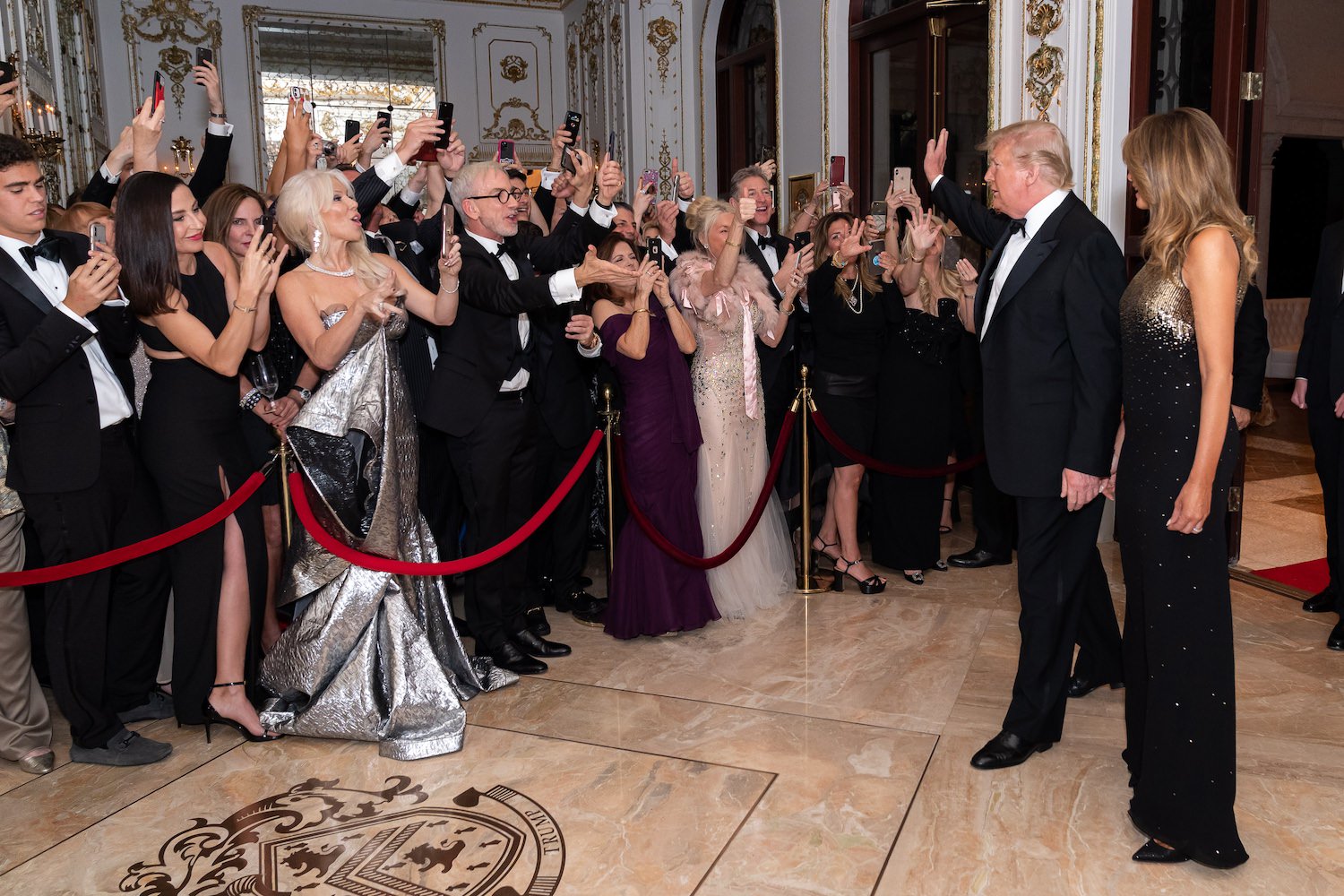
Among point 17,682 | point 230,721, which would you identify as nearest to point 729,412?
point 230,721

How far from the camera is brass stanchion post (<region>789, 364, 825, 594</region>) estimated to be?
5.14 meters

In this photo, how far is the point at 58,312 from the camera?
326cm

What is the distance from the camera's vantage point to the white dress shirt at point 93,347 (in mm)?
3410

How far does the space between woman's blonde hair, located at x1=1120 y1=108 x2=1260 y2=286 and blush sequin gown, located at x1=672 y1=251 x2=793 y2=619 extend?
227 centimetres

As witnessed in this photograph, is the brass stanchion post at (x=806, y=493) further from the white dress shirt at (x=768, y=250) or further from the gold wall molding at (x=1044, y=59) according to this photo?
the gold wall molding at (x=1044, y=59)

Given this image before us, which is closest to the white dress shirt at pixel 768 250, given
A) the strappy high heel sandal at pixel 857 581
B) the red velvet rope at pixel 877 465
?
the red velvet rope at pixel 877 465

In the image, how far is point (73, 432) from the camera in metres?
3.42

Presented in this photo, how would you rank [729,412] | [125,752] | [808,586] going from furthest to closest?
1. [808,586]
2. [729,412]
3. [125,752]

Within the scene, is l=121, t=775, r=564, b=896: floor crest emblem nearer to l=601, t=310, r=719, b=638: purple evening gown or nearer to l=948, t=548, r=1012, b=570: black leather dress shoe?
l=601, t=310, r=719, b=638: purple evening gown

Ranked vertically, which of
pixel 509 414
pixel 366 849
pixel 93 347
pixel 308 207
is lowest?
pixel 366 849

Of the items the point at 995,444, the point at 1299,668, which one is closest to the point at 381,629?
the point at 995,444

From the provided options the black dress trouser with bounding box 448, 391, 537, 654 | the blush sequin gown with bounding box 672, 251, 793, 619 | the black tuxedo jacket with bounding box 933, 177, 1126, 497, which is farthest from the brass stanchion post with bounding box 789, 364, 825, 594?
the black tuxedo jacket with bounding box 933, 177, 1126, 497

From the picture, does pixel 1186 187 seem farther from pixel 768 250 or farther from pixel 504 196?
pixel 768 250

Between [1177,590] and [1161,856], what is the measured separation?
0.69 metres
